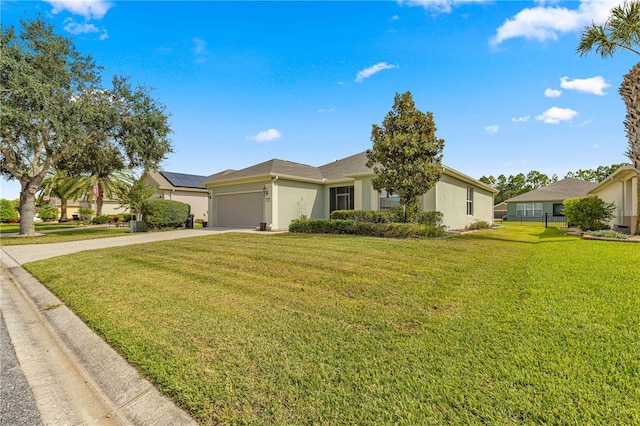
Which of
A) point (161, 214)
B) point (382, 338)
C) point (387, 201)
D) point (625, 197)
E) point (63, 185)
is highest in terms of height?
point (63, 185)

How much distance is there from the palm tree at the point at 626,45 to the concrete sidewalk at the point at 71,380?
15.2 metres

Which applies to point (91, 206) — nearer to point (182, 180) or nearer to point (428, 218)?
point (182, 180)

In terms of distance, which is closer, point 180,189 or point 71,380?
point 71,380

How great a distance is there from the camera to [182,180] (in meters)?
28.1

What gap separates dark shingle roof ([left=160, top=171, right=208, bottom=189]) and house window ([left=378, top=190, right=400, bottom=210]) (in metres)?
19.3

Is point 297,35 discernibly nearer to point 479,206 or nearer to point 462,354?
point 462,354

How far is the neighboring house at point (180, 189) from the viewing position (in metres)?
25.9

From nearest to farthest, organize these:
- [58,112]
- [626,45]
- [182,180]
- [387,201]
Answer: [626,45] < [58,112] < [387,201] < [182,180]

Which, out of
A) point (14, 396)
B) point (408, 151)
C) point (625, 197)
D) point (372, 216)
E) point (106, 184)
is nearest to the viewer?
point (14, 396)

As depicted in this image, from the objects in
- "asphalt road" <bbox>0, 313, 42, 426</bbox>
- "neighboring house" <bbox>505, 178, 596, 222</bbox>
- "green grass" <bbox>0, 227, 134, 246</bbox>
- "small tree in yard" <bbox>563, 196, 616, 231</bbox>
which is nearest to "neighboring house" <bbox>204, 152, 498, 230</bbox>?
"small tree in yard" <bbox>563, 196, 616, 231</bbox>

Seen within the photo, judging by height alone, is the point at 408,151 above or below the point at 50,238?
above

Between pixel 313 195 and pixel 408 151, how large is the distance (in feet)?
24.8

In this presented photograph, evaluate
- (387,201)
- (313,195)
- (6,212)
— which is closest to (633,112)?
(387,201)

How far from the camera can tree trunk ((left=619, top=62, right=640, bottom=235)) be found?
1059 centimetres
